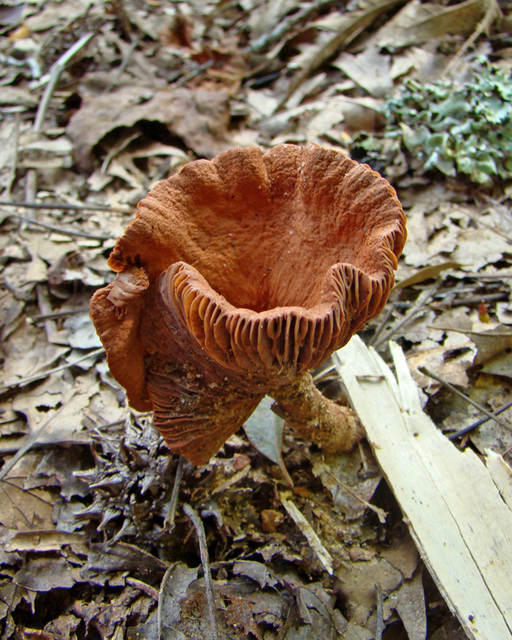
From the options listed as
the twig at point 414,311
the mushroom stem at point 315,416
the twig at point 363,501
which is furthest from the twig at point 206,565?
the twig at point 414,311

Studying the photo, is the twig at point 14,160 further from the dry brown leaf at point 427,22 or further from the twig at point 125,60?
the dry brown leaf at point 427,22

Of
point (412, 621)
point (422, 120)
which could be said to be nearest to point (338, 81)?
point (422, 120)

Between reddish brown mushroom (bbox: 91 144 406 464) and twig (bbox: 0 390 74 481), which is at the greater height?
reddish brown mushroom (bbox: 91 144 406 464)

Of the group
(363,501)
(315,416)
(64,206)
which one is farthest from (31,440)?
(64,206)

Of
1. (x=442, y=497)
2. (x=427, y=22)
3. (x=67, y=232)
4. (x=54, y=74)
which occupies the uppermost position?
(x=427, y=22)

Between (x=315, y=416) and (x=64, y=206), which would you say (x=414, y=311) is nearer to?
(x=315, y=416)

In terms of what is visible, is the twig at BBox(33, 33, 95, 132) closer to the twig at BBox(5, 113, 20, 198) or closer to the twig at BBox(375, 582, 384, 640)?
the twig at BBox(5, 113, 20, 198)

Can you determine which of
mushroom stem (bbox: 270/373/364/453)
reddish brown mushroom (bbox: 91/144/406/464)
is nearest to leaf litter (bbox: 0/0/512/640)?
mushroom stem (bbox: 270/373/364/453)
